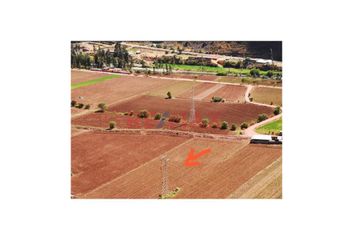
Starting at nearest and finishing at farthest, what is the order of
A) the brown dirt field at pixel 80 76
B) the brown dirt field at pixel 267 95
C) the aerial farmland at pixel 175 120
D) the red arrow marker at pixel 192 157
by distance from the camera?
the aerial farmland at pixel 175 120, the red arrow marker at pixel 192 157, the brown dirt field at pixel 80 76, the brown dirt field at pixel 267 95

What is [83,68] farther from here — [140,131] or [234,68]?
[234,68]

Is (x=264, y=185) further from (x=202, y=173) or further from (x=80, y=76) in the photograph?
(x=80, y=76)

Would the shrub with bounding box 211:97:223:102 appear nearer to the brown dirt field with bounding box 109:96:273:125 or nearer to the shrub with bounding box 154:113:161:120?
the brown dirt field with bounding box 109:96:273:125

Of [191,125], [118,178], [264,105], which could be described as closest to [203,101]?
[191,125]

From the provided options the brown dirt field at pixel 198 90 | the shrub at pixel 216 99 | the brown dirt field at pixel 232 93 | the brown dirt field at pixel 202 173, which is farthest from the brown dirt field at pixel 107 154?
the brown dirt field at pixel 232 93

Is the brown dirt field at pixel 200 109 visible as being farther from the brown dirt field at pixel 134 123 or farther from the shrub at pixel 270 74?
the shrub at pixel 270 74

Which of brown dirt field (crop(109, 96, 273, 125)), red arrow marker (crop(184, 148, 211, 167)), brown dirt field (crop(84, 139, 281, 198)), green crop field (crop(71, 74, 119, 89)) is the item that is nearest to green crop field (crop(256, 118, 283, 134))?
brown dirt field (crop(109, 96, 273, 125))
